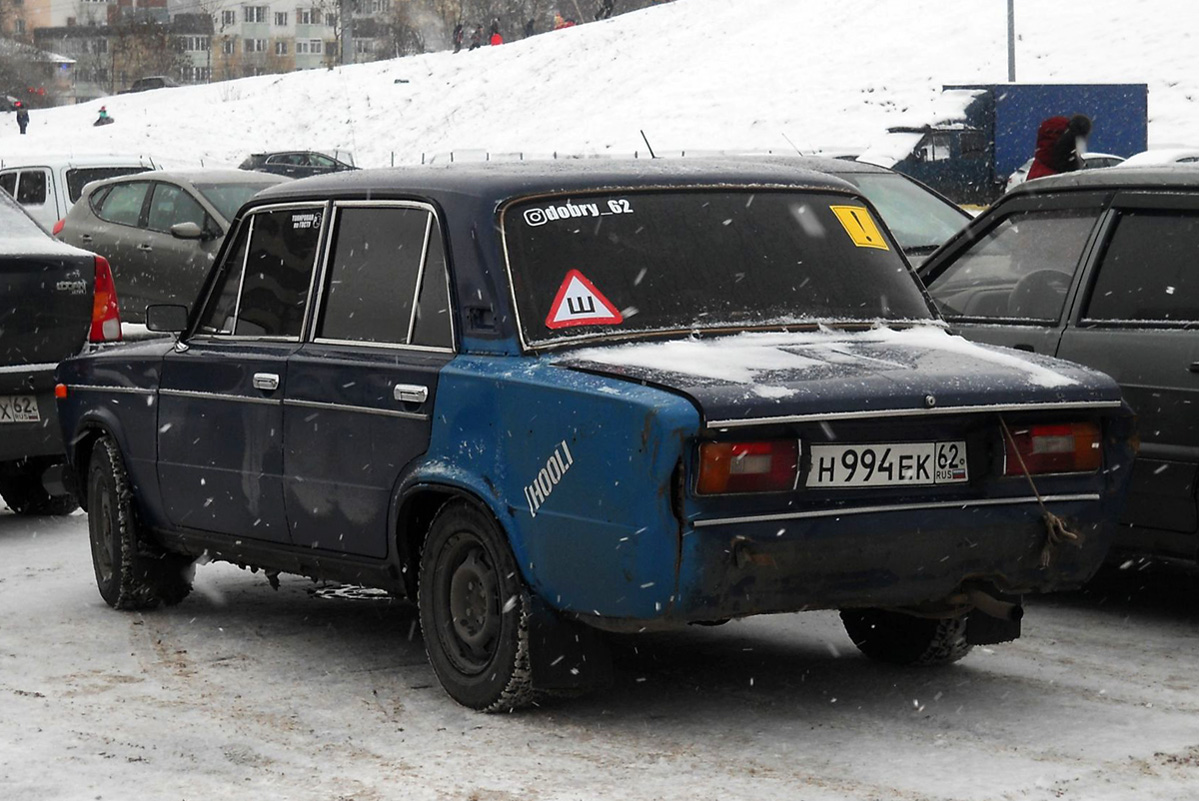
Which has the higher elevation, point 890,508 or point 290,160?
point 890,508

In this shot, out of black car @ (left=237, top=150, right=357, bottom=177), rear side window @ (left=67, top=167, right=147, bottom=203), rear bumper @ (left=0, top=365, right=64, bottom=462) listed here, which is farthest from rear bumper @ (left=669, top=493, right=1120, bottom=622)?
black car @ (left=237, top=150, right=357, bottom=177)

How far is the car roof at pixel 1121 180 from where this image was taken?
7.40 metres

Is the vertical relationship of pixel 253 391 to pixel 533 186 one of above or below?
below

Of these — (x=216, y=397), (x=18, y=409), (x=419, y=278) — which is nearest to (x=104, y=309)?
(x=18, y=409)

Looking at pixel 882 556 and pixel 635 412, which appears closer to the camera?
pixel 635 412

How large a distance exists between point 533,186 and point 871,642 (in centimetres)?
186

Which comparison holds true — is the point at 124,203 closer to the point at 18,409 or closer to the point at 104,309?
the point at 104,309

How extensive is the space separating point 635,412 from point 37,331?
5.49 m

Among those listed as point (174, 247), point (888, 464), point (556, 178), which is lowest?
point (174, 247)

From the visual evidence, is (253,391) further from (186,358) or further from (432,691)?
(432,691)

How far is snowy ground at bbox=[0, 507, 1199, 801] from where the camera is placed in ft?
16.9

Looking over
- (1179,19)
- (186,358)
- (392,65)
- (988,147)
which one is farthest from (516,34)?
(186,358)

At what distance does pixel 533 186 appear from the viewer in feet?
20.3

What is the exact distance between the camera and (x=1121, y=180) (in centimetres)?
764
